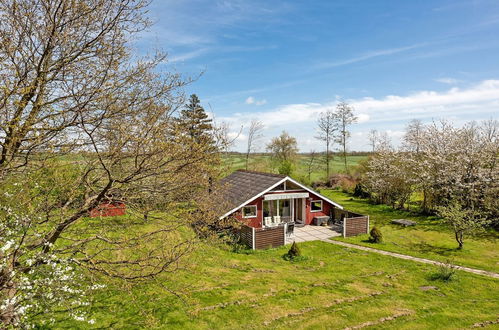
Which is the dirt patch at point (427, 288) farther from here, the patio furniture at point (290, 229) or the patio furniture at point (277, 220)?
the patio furniture at point (277, 220)

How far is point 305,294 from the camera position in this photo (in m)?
11.6

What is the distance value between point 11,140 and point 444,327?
1299cm

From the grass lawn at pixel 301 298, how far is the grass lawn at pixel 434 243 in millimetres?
2748

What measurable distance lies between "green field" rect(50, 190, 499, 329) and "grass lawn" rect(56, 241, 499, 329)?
0.03m

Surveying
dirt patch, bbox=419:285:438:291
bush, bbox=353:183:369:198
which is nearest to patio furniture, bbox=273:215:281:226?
dirt patch, bbox=419:285:438:291

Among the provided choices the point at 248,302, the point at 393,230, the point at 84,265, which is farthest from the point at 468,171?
the point at 84,265

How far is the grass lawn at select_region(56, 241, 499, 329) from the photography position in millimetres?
9336

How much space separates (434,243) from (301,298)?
13701mm

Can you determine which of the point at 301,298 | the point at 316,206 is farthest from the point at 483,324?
the point at 316,206

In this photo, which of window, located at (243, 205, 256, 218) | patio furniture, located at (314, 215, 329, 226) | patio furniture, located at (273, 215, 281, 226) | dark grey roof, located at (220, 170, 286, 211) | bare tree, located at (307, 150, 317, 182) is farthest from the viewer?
bare tree, located at (307, 150, 317, 182)

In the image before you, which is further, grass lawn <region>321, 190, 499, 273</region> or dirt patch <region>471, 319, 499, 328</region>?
grass lawn <region>321, 190, 499, 273</region>

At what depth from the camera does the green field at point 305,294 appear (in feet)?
30.4

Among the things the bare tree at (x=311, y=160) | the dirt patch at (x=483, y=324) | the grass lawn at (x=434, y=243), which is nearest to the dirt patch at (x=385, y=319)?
the dirt patch at (x=483, y=324)

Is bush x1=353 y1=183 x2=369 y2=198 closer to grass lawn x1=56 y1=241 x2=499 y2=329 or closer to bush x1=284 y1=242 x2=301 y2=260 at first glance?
grass lawn x1=56 y1=241 x2=499 y2=329
